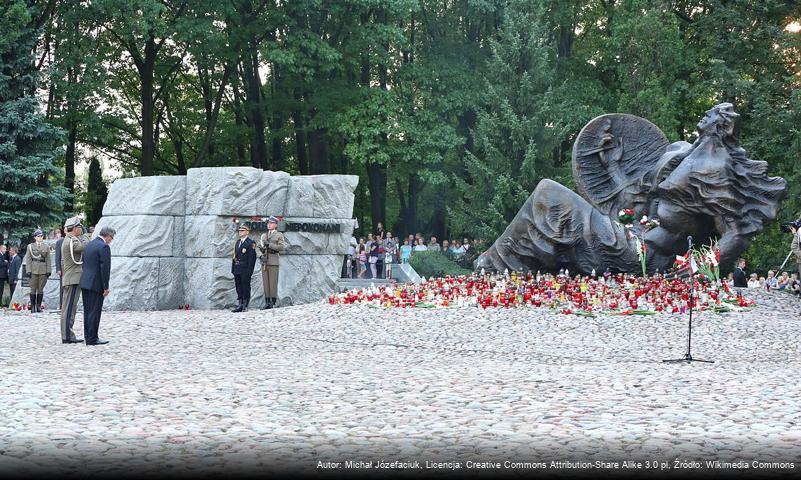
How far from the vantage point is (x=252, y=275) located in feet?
61.1

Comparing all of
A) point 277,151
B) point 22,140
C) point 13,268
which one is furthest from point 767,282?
point 277,151

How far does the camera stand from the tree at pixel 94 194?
37500 millimetres

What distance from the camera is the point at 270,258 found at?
1791cm

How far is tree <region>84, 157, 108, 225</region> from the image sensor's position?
123 feet

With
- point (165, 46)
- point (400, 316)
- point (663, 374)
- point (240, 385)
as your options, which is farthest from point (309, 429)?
point (165, 46)

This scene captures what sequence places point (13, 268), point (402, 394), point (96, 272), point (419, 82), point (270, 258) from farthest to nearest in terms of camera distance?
1. point (419, 82)
2. point (13, 268)
3. point (270, 258)
4. point (96, 272)
5. point (402, 394)

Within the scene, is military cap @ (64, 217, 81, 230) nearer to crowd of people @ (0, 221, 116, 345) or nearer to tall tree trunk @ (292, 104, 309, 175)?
crowd of people @ (0, 221, 116, 345)

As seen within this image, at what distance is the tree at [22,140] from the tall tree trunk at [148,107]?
5818 mm

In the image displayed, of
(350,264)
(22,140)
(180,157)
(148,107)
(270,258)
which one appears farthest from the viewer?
(180,157)

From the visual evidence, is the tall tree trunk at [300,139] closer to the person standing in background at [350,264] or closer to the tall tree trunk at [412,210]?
the tall tree trunk at [412,210]

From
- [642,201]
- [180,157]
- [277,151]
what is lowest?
[642,201]

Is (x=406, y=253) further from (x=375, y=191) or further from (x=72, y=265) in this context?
(x=72, y=265)

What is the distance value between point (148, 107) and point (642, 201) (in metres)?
19.9

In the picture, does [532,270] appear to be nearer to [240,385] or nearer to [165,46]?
[240,385]
